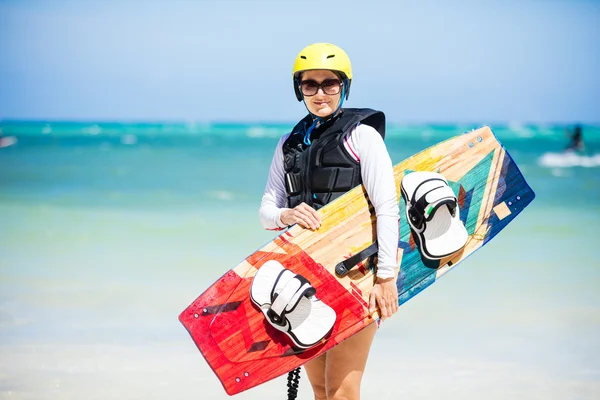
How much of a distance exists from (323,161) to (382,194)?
32cm

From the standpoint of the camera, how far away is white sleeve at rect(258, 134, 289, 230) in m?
2.99

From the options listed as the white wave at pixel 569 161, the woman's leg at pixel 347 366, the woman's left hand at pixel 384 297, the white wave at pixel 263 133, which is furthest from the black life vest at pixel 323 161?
the white wave at pixel 263 133

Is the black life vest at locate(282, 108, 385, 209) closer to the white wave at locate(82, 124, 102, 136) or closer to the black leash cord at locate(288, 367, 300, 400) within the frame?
the black leash cord at locate(288, 367, 300, 400)

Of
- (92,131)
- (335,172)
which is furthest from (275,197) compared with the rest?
(92,131)

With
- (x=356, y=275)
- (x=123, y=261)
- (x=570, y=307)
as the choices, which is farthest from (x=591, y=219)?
(x=356, y=275)

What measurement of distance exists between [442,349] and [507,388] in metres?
0.76

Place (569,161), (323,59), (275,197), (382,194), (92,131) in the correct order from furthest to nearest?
(92,131), (569,161), (275,197), (323,59), (382,194)

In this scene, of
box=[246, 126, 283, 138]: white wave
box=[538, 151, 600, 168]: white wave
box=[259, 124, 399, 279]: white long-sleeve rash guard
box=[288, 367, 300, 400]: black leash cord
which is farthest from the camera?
box=[246, 126, 283, 138]: white wave

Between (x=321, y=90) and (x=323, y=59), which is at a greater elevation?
(x=323, y=59)

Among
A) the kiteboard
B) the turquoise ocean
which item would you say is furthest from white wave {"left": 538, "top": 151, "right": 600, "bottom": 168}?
the kiteboard

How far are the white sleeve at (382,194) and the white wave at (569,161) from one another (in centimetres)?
2149

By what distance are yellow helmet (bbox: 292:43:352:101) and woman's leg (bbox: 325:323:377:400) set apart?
3.53 feet

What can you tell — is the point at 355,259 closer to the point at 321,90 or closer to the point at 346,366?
the point at 346,366

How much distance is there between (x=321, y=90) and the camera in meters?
2.91
